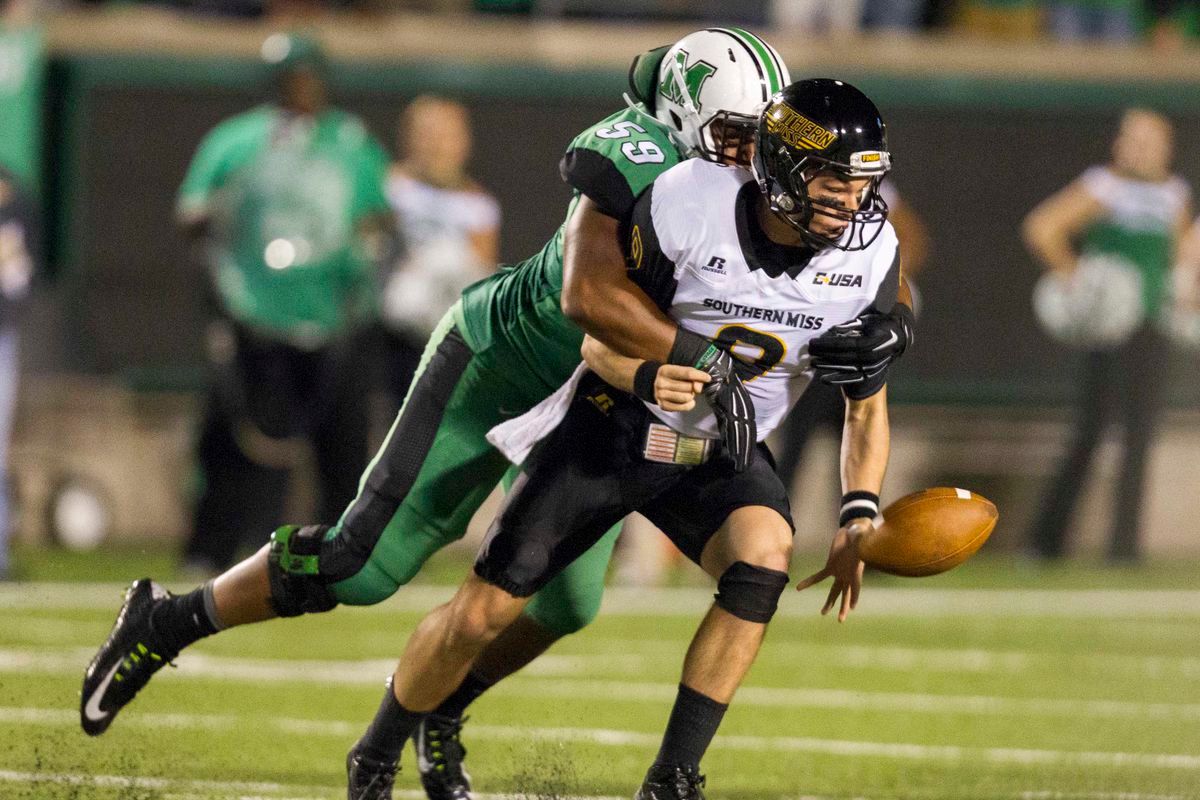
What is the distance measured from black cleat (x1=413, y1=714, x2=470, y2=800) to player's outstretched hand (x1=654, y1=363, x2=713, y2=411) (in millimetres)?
1136

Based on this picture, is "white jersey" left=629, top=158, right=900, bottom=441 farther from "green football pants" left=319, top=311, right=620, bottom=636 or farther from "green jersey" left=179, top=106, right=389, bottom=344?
"green jersey" left=179, top=106, right=389, bottom=344

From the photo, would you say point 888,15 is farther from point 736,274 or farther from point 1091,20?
point 736,274

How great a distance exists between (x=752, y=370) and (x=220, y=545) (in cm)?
539

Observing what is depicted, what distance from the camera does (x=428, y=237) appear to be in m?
10.1

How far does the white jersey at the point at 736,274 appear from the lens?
15.0 feet

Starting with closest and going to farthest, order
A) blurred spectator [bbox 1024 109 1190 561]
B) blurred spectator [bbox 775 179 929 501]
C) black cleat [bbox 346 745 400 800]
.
Result: black cleat [bbox 346 745 400 800]
blurred spectator [bbox 775 179 929 501]
blurred spectator [bbox 1024 109 1190 561]

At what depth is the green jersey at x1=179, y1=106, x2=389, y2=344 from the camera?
9.59 meters

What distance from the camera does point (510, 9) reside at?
38.8ft

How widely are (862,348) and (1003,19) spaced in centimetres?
815

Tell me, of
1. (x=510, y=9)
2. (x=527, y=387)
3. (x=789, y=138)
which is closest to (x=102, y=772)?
(x=527, y=387)

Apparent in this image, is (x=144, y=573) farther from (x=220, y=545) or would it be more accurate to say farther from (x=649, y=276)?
(x=649, y=276)

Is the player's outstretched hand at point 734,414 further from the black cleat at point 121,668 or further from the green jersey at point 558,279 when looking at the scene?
the black cleat at point 121,668

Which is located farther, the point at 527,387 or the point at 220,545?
the point at 220,545

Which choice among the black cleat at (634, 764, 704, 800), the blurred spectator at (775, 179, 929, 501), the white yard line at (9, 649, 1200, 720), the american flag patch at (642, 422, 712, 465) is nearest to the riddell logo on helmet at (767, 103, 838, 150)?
the american flag patch at (642, 422, 712, 465)
